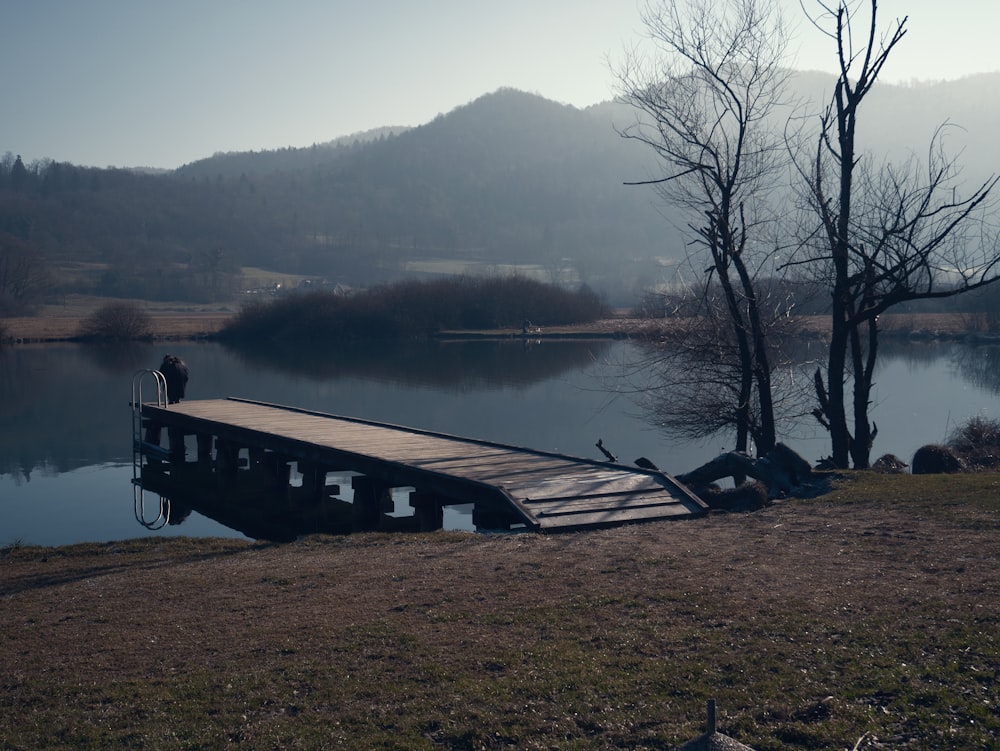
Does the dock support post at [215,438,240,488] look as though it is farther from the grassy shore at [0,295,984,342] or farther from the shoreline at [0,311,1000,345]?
the shoreline at [0,311,1000,345]

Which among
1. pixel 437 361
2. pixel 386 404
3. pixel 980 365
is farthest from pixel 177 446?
pixel 980 365

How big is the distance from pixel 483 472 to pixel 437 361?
39.6 meters

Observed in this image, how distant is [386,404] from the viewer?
113 ft

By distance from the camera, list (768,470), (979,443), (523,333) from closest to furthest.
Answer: (768,470)
(979,443)
(523,333)

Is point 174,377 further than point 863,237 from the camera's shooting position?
Yes

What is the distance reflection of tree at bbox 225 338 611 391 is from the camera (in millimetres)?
43719

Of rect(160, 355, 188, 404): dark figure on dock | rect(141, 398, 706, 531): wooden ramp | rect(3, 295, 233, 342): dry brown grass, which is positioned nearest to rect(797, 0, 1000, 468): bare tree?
rect(141, 398, 706, 531): wooden ramp

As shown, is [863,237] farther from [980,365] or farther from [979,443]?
[980,365]

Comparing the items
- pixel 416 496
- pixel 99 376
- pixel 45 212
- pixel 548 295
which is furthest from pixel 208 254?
pixel 416 496

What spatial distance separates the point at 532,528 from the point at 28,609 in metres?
5.05

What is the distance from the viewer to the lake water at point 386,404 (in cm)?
2059

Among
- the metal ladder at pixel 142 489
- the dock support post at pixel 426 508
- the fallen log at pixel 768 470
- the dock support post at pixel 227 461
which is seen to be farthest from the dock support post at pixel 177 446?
the fallen log at pixel 768 470

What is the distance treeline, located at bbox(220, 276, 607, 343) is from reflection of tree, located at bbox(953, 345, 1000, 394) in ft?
107

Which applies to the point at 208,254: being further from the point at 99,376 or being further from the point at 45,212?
the point at 99,376
